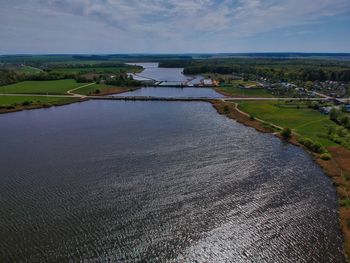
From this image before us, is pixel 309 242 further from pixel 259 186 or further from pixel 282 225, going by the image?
pixel 259 186

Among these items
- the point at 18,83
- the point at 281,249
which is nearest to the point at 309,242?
the point at 281,249

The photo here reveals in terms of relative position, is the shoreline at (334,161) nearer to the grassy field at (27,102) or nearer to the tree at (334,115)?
the grassy field at (27,102)

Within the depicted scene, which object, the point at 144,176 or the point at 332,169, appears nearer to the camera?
the point at 144,176

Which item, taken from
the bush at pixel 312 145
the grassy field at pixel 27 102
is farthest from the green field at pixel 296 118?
the grassy field at pixel 27 102

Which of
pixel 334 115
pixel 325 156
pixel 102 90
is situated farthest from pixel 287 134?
pixel 102 90

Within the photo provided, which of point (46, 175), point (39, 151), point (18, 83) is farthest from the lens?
point (18, 83)
